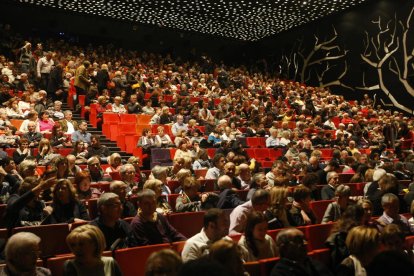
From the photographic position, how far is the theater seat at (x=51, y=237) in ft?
9.44

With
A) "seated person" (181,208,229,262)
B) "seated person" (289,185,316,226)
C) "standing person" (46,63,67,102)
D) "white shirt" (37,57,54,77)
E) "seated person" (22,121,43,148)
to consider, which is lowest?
"seated person" (289,185,316,226)

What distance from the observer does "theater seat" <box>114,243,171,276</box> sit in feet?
8.67

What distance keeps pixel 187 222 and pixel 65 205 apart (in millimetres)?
957

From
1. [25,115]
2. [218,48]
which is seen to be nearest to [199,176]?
[25,115]

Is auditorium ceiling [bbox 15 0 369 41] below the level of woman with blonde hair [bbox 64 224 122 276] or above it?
above

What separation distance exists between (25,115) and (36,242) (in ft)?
19.9

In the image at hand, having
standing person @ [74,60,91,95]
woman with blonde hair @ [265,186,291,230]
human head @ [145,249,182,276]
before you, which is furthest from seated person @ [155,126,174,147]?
human head @ [145,249,182,276]

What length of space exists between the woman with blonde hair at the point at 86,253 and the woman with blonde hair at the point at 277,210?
5.14 feet

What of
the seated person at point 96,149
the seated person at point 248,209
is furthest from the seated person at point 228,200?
the seated person at point 96,149

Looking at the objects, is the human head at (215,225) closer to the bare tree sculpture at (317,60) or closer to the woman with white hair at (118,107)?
the woman with white hair at (118,107)

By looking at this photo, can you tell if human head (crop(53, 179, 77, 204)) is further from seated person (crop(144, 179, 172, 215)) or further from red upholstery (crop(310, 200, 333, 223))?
red upholstery (crop(310, 200, 333, 223))

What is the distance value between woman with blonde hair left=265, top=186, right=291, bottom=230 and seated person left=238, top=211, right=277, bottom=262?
720mm

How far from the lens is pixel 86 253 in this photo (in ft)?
7.41

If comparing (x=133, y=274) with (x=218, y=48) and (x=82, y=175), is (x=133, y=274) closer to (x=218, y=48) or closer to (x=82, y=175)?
(x=82, y=175)
